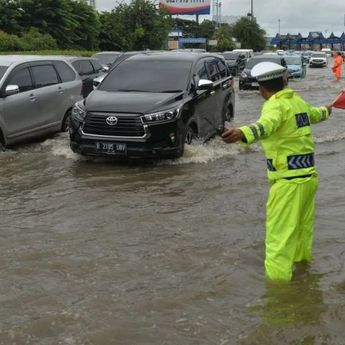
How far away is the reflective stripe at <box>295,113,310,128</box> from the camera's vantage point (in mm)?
4328

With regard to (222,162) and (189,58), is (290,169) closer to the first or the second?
(222,162)

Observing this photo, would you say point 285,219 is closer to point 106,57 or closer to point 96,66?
point 96,66

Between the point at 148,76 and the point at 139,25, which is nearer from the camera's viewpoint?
the point at 148,76

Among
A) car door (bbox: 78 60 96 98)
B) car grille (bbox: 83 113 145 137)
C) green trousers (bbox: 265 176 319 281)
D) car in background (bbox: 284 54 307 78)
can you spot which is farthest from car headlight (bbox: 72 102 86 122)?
car in background (bbox: 284 54 307 78)

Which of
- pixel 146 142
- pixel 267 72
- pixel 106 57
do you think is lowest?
pixel 146 142

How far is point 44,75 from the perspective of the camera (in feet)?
36.1

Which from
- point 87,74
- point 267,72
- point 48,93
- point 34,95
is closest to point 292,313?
point 267,72

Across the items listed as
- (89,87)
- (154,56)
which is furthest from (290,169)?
(89,87)

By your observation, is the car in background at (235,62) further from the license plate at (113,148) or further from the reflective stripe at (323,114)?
the reflective stripe at (323,114)

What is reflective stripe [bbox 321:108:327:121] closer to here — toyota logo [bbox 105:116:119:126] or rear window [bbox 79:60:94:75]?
toyota logo [bbox 105:116:119:126]

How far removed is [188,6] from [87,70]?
5987 centimetres

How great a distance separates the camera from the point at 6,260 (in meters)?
5.16

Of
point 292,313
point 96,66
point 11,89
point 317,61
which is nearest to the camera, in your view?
point 292,313

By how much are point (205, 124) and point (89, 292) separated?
5.96 metres
